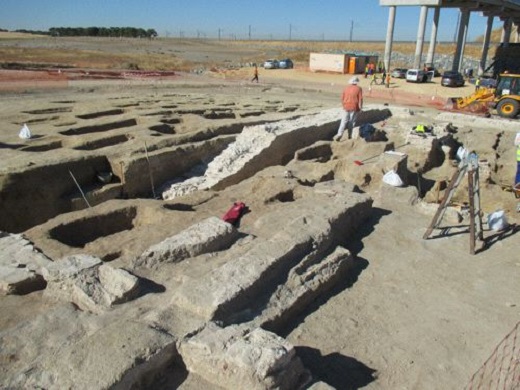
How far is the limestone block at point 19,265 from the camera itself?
4.41 meters

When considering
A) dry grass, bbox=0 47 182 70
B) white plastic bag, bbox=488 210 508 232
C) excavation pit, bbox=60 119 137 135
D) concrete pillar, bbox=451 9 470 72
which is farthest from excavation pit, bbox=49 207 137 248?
concrete pillar, bbox=451 9 470 72

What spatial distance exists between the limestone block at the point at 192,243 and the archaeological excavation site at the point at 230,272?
0.02 metres

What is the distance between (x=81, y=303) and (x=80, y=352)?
107cm

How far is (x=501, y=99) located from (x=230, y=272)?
16.5 meters

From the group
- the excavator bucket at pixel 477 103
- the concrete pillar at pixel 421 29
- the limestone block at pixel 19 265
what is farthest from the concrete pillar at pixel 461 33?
the limestone block at pixel 19 265

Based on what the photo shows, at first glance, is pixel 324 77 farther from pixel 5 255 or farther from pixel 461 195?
pixel 5 255

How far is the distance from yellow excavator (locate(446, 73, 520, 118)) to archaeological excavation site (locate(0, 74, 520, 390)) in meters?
8.00

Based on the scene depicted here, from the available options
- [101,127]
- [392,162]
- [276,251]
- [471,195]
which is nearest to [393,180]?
[392,162]

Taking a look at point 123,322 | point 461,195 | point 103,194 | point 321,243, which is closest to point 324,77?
point 461,195

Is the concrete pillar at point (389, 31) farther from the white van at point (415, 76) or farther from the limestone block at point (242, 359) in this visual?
the limestone block at point (242, 359)

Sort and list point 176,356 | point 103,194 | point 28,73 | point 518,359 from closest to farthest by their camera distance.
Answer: point 176,356, point 518,359, point 103,194, point 28,73

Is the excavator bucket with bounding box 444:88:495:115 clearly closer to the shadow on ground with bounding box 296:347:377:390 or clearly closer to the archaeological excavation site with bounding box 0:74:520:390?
the archaeological excavation site with bounding box 0:74:520:390

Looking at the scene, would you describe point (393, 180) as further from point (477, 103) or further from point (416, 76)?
point (416, 76)

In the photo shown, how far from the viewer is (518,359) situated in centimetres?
387
